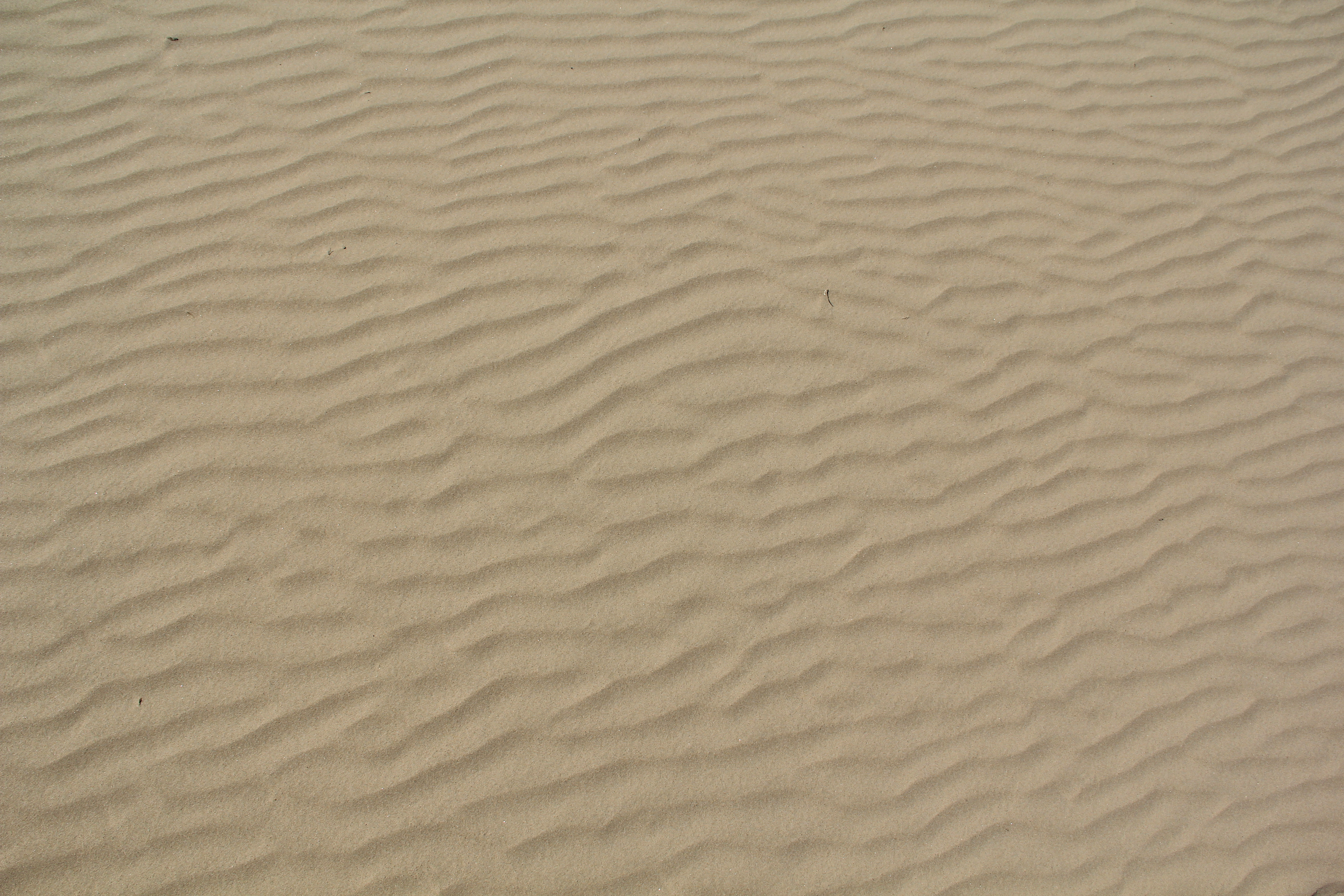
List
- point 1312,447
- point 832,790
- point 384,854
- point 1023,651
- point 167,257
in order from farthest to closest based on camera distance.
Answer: point 1312,447, point 167,257, point 1023,651, point 832,790, point 384,854

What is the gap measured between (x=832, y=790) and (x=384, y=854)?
4.28 feet

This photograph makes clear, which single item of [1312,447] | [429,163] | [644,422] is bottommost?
[1312,447]

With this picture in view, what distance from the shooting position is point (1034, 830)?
10.00ft

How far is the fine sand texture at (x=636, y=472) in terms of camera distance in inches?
114

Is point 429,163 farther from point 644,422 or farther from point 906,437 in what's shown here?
point 906,437

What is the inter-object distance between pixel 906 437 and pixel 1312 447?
1746 millimetres

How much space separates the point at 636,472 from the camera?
342 cm

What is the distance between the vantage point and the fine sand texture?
2.89 m

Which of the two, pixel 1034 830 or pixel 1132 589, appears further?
pixel 1132 589

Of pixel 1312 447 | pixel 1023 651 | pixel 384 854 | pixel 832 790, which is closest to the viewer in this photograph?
pixel 384 854

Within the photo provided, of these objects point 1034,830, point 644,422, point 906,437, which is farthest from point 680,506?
point 1034,830

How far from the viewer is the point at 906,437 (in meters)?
3.67

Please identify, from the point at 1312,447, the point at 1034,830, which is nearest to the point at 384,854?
the point at 1034,830

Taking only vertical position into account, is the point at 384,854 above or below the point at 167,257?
below
